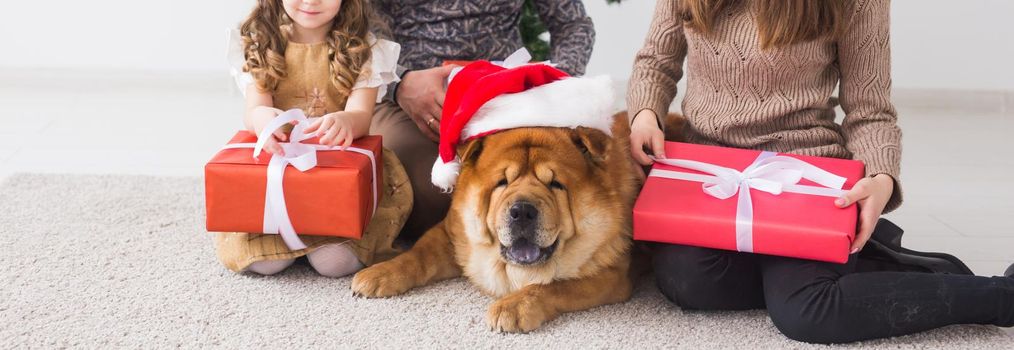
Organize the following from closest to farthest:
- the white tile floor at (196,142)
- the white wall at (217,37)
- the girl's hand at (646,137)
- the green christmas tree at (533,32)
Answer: the girl's hand at (646,137) → the white tile floor at (196,142) → the green christmas tree at (533,32) → the white wall at (217,37)

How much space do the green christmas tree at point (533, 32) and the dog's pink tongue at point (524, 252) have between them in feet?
2.89

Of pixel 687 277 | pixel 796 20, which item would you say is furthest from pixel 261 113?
pixel 796 20

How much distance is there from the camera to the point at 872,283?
1.53 metres

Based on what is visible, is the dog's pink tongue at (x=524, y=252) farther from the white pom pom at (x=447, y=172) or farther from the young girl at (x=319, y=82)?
the young girl at (x=319, y=82)

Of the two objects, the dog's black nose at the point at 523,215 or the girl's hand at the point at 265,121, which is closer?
the dog's black nose at the point at 523,215

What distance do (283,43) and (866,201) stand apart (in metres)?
1.09

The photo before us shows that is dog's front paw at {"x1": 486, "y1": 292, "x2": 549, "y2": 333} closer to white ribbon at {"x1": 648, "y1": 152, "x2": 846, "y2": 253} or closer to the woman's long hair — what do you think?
white ribbon at {"x1": 648, "y1": 152, "x2": 846, "y2": 253}

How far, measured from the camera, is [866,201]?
155cm

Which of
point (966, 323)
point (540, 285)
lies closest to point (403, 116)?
point (540, 285)

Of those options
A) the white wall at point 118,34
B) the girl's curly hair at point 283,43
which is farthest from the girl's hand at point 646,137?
the white wall at point 118,34

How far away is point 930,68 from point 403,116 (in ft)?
7.26

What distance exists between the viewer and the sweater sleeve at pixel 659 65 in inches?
72.2

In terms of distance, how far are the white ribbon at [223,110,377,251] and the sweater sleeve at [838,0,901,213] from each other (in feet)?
2.81

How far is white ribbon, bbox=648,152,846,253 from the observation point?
5.00 feet
